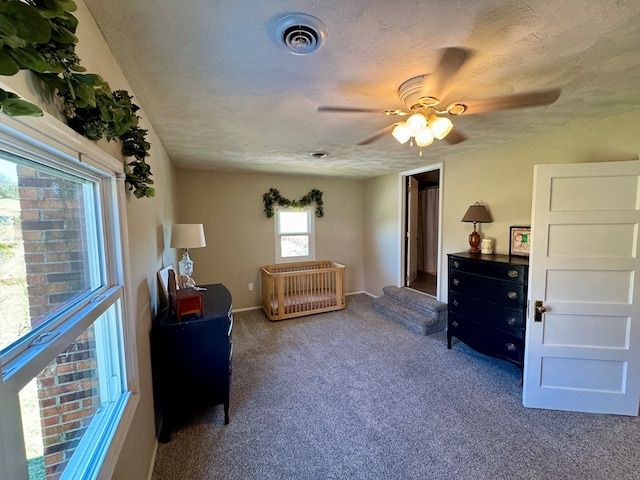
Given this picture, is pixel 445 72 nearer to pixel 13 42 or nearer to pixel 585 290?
pixel 13 42

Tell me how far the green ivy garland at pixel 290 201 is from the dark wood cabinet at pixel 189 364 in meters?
2.82

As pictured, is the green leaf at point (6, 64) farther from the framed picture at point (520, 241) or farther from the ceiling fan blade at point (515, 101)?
the framed picture at point (520, 241)

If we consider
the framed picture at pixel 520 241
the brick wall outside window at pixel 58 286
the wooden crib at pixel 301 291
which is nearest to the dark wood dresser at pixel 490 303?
the framed picture at pixel 520 241

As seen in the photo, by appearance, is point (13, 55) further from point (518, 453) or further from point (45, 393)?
point (518, 453)

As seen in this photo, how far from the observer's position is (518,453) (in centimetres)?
182

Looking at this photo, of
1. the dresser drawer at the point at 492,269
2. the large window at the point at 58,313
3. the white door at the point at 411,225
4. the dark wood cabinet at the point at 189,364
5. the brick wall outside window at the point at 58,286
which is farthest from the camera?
the white door at the point at 411,225

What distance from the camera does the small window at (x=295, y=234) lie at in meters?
4.91

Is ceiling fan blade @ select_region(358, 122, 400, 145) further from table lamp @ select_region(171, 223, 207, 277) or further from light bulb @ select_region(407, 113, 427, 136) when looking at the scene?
table lamp @ select_region(171, 223, 207, 277)

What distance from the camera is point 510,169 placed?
299 cm

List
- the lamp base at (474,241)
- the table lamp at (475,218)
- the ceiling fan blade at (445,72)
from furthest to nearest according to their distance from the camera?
1. the lamp base at (474,241)
2. the table lamp at (475,218)
3. the ceiling fan blade at (445,72)

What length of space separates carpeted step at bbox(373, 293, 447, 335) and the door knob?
1.50 m


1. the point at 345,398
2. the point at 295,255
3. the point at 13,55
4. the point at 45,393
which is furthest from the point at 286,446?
the point at 295,255

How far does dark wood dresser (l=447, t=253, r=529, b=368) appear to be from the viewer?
8.29ft

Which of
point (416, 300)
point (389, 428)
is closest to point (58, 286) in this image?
point (389, 428)
